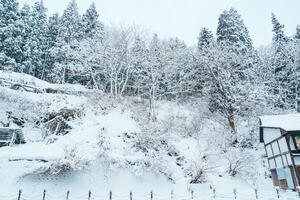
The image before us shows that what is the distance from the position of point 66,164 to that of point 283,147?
51.7 feet

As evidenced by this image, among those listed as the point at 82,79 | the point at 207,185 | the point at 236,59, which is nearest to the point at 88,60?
the point at 82,79

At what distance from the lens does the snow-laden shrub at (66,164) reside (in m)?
15.7

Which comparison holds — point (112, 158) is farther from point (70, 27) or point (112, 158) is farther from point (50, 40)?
point (50, 40)

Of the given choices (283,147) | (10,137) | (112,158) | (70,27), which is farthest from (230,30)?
(10,137)

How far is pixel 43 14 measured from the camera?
137 ft

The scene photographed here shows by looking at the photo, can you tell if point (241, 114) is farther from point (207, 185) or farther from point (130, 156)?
point (130, 156)

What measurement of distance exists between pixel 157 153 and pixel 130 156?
2.07m

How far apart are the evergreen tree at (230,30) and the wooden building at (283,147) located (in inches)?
524

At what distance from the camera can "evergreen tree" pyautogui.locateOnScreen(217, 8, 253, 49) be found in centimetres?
3225

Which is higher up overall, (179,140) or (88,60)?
(88,60)

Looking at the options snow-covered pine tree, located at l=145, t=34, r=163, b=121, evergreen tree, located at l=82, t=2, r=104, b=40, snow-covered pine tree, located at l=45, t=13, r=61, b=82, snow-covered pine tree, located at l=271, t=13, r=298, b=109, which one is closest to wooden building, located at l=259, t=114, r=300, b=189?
snow-covered pine tree, located at l=271, t=13, r=298, b=109

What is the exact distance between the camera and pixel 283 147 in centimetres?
1942

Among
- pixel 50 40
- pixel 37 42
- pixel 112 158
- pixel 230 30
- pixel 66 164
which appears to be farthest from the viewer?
pixel 50 40

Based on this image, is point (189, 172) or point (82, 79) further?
point (82, 79)
